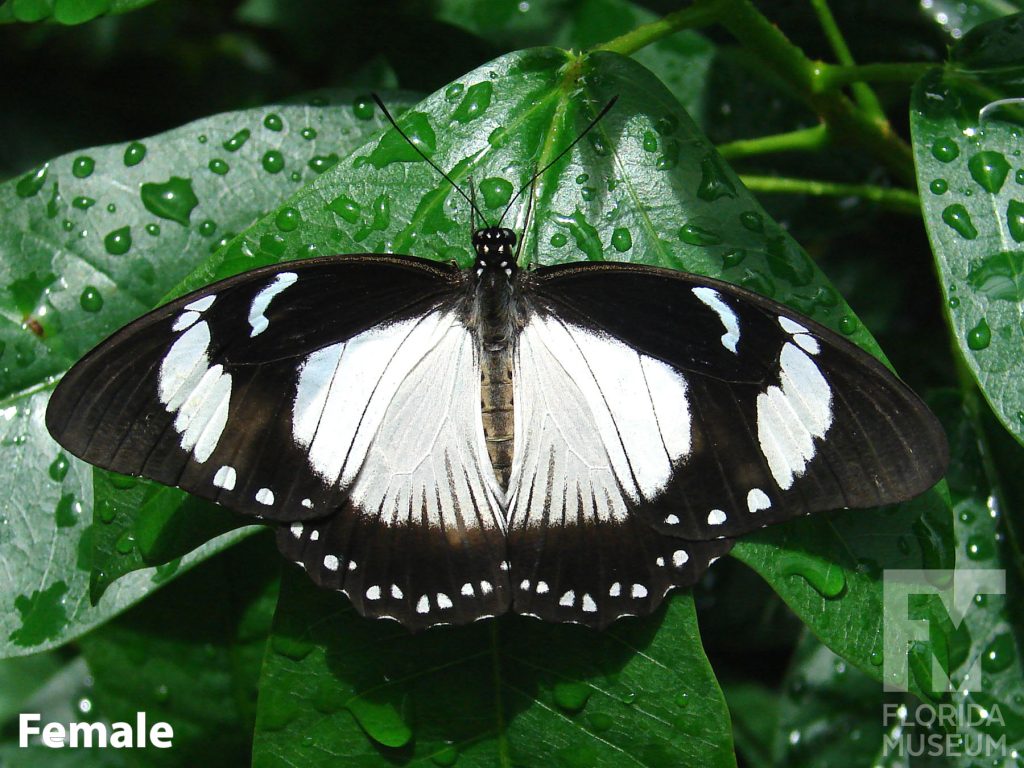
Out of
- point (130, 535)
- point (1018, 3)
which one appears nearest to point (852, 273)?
point (1018, 3)

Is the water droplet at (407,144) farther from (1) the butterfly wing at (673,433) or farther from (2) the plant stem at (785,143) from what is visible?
(2) the plant stem at (785,143)

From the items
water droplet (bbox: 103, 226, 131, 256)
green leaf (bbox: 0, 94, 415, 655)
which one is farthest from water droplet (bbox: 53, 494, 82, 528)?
water droplet (bbox: 103, 226, 131, 256)

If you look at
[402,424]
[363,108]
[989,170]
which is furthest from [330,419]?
[989,170]

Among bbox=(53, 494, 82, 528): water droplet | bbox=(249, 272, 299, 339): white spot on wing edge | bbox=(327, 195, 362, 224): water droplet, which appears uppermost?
bbox=(327, 195, 362, 224): water droplet

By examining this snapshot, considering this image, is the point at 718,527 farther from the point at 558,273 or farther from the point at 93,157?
the point at 93,157

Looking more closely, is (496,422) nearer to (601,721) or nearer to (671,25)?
(601,721)

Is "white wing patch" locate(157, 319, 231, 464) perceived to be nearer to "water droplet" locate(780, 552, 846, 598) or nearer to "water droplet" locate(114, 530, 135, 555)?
"water droplet" locate(114, 530, 135, 555)
